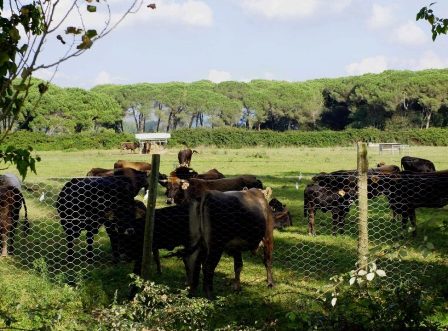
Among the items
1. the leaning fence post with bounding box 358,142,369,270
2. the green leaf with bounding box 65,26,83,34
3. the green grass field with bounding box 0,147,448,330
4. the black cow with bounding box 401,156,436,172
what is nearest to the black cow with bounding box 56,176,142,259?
the green grass field with bounding box 0,147,448,330

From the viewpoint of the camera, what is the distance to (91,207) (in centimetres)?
1036

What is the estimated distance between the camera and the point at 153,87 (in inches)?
4225

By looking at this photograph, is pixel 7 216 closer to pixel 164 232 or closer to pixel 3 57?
pixel 164 232

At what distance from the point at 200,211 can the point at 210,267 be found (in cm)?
79

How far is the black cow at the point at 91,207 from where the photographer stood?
1023 centimetres

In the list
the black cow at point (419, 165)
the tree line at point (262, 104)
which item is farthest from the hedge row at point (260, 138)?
the black cow at point (419, 165)

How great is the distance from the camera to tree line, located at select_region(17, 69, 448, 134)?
250ft

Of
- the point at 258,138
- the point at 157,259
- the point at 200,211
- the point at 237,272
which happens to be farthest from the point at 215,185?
the point at 258,138

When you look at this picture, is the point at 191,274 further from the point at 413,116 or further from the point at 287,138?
the point at 413,116

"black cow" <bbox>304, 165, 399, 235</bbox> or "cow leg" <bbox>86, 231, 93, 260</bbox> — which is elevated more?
"black cow" <bbox>304, 165, 399, 235</bbox>

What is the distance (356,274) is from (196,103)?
98498 mm

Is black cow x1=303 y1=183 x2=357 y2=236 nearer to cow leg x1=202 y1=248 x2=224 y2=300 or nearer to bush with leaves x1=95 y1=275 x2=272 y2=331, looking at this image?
cow leg x1=202 y1=248 x2=224 y2=300

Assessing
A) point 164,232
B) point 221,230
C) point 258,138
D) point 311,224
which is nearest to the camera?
point 221,230

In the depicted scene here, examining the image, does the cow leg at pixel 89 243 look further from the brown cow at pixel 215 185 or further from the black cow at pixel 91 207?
the brown cow at pixel 215 185
